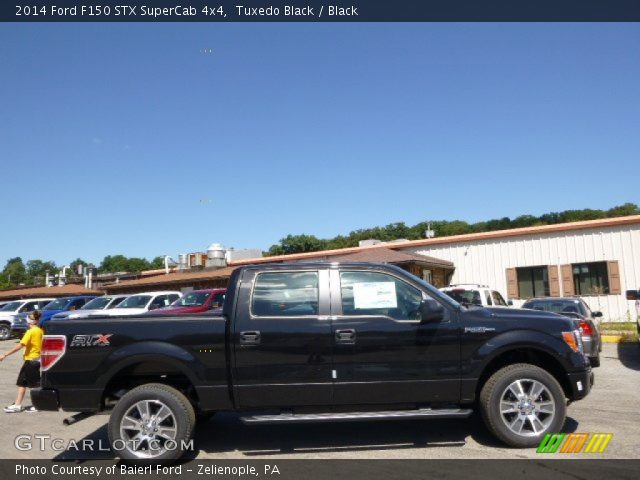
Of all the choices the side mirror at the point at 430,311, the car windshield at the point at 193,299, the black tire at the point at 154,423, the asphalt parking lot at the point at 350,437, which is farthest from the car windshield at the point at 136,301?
the side mirror at the point at 430,311

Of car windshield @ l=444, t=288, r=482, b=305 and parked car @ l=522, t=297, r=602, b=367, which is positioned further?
car windshield @ l=444, t=288, r=482, b=305

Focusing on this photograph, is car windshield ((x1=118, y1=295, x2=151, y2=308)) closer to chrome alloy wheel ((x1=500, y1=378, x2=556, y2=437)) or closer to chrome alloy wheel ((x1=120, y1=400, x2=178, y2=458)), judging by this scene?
chrome alloy wheel ((x1=120, y1=400, x2=178, y2=458))

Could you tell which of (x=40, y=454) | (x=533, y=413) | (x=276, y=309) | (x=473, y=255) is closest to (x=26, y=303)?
(x=473, y=255)

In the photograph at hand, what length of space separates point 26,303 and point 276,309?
958 inches

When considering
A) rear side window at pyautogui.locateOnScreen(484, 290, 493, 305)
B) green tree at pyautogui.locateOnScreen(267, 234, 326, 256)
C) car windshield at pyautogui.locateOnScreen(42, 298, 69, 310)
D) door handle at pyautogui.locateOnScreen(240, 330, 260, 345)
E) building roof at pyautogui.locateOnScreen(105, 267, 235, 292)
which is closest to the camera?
door handle at pyautogui.locateOnScreen(240, 330, 260, 345)

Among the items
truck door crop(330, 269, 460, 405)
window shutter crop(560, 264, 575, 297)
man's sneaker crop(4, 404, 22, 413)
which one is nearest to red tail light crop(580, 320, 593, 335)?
truck door crop(330, 269, 460, 405)

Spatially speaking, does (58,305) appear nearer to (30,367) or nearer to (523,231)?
(30,367)

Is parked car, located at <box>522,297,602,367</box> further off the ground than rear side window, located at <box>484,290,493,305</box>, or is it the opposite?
rear side window, located at <box>484,290,493,305</box>

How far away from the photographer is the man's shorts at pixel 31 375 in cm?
685

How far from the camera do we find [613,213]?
242 feet

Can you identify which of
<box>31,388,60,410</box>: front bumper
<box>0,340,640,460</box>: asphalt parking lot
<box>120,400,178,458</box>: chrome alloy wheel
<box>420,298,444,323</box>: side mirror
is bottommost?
<box>0,340,640,460</box>: asphalt parking lot

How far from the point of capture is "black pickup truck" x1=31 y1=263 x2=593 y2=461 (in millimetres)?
5195

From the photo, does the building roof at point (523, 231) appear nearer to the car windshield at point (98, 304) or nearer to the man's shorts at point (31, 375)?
the car windshield at point (98, 304)

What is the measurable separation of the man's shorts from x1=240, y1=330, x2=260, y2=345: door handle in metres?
3.31
